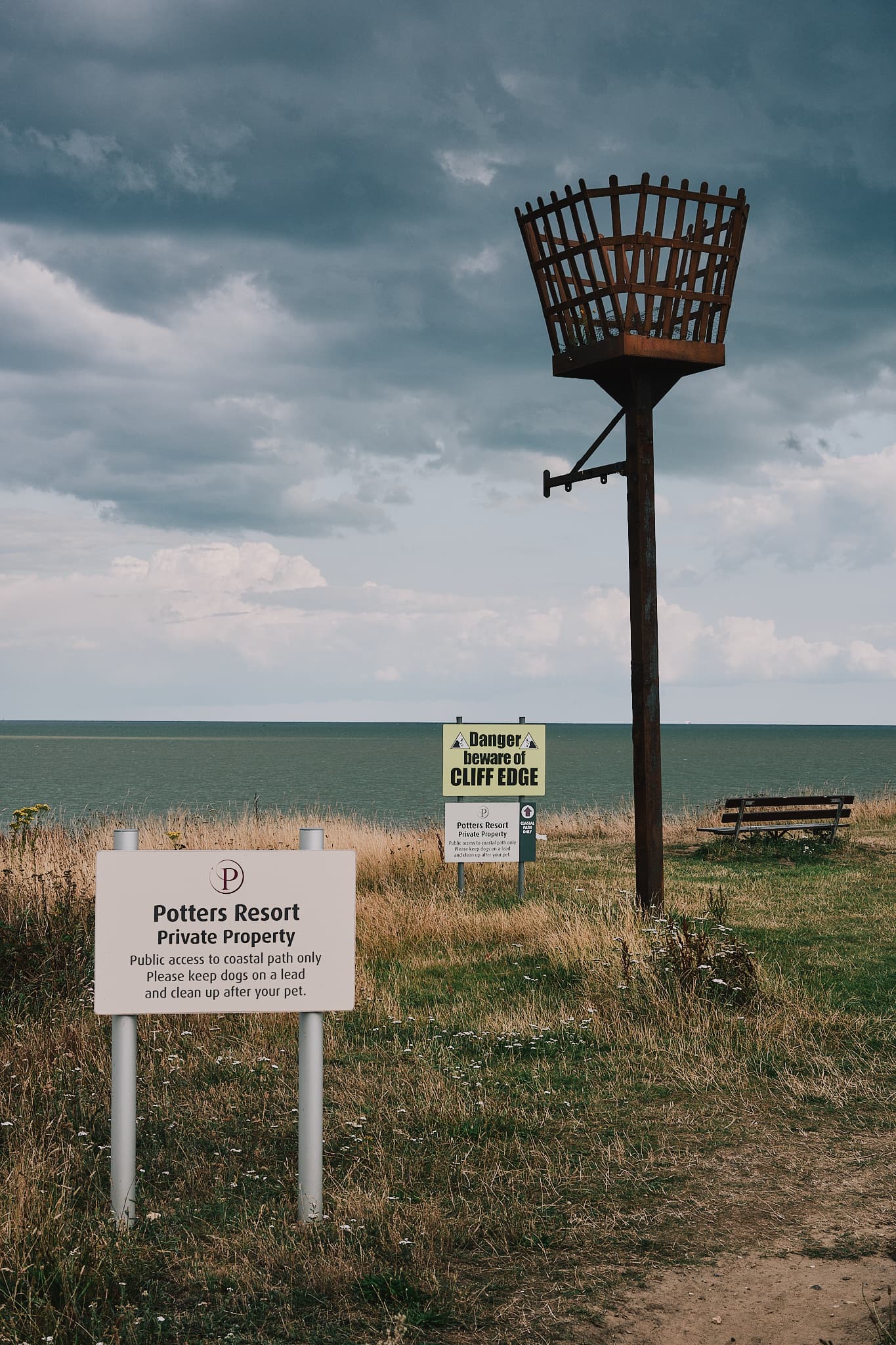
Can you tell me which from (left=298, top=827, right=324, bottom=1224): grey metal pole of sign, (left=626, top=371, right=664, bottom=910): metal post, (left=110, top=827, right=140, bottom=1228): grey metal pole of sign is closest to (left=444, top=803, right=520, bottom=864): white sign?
(left=626, top=371, right=664, bottom=910): metal post

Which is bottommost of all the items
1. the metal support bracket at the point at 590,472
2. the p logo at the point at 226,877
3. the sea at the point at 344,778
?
the sea at the point at 344,778

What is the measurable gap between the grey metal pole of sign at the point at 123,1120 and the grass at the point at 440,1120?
6.0 inches

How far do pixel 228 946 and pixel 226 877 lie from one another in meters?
0.27

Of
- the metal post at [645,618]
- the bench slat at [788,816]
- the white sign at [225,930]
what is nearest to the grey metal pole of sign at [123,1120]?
the white sign at [225,930]

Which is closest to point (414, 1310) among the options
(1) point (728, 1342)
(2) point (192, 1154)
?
(1) point (728, 1342)

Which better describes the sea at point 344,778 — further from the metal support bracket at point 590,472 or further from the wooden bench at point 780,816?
A: the metal support bracket at point 590,472

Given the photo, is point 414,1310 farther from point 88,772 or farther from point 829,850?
point 88,772

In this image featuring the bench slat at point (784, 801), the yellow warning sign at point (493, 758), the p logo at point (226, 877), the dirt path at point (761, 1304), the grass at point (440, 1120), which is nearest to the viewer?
the dirt path at point (761, 1304)

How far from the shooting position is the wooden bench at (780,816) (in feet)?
58.2

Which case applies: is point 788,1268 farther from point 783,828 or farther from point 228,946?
point 783,828

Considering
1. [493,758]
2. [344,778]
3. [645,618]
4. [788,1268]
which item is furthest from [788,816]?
[344,778]

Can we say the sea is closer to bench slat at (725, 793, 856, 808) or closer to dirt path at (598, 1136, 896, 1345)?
bench slat at (725, 793, 856, 808)

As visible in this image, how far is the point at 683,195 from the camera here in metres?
10.4

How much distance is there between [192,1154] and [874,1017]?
453cm
